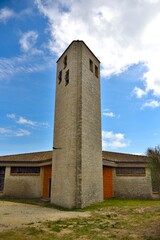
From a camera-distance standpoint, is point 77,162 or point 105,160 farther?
point 105,160

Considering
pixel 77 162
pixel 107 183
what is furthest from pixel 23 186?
pixel 77 162

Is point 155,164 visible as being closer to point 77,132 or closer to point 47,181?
point 77,132

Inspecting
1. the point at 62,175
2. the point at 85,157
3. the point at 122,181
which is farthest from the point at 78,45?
the point at 122,181

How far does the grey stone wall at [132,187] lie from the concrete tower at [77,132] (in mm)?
3917

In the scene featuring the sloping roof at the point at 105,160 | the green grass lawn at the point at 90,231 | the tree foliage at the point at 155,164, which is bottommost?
the green grass lawn at the point at 90,231

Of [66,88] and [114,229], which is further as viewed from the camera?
[66,88]

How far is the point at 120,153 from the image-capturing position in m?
25.2

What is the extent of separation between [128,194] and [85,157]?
7.72 metres

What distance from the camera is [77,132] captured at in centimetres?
1538

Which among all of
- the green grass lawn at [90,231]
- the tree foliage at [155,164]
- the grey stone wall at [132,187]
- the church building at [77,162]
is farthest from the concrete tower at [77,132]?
the tree foliage at [155,164]

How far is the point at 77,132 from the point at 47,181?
788cm

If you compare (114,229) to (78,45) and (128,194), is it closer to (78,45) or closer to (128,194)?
(128,194)

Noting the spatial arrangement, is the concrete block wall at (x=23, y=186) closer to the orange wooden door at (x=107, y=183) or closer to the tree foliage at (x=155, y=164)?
the orange wooden door at (x=107, y=183)

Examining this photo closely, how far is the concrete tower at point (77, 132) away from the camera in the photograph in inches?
576
